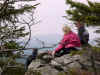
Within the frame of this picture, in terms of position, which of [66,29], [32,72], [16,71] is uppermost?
[66,29]

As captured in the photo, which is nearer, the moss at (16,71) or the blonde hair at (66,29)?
the blonde hair at (66,29)

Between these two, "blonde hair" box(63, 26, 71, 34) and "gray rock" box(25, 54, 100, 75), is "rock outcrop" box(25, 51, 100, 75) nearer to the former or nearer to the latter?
"gray rock" box(25, 54, 100, 75)

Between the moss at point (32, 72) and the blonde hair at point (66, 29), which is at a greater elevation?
the blonde hair at point (66, 29)

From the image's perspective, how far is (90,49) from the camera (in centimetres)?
238

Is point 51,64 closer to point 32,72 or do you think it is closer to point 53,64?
point 53,64

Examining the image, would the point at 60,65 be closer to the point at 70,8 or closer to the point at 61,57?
the point at 61,57

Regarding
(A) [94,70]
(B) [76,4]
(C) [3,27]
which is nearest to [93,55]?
(A) [94,70]

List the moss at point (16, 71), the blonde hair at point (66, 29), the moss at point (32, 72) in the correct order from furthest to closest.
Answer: the moss at point (32, 72) → the moss at point (16, 71) → the blonde hair at point (66, 29)

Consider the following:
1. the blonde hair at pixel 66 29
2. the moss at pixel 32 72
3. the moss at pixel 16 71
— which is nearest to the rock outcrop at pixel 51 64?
the moss at pixel 32 72

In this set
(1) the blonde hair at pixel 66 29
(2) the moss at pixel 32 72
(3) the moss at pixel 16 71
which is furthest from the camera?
(2) the moss at pixel 32 72

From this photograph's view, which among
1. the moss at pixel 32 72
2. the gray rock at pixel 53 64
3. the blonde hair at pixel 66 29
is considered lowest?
the moss at pixel 32 72

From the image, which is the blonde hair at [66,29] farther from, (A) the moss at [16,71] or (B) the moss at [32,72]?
(B) the moss at [32,72]

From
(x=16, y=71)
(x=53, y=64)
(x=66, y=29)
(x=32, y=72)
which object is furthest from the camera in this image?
(x=53, y=64)

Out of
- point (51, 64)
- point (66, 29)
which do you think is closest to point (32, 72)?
point (51, 64)
